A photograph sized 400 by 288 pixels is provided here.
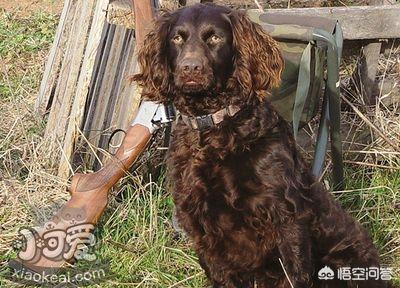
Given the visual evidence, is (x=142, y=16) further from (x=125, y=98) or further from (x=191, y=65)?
(x=191, y=65)

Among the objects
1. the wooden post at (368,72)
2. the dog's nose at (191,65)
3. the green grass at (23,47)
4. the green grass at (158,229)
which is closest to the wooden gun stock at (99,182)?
the green grass at (158,229)

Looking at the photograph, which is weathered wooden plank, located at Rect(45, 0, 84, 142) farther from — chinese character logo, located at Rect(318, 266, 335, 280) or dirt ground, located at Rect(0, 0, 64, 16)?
dirt ground, located at Rect(0, 0, 64, 16)

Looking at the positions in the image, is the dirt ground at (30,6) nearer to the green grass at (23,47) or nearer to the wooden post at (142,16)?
the green grass at (23,47)

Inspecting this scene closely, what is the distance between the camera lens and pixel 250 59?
10.3 ft

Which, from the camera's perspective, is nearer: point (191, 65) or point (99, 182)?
point (191, 65)

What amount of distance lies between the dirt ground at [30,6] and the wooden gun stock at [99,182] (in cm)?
431

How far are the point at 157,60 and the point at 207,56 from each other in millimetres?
369

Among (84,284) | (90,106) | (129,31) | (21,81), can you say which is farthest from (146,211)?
(21,81)

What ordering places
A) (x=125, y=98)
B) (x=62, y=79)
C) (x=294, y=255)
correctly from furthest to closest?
(x=62, y=79)
(x=125, y=98)
(x=294, y=255)

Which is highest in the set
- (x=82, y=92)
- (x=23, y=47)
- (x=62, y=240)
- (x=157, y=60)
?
(x=157, y=60)

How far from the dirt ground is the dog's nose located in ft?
17.2

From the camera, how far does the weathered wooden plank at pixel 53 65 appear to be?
5.64m

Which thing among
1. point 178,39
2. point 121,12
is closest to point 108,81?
point 121,12

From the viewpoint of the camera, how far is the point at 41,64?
6660 millimetres
